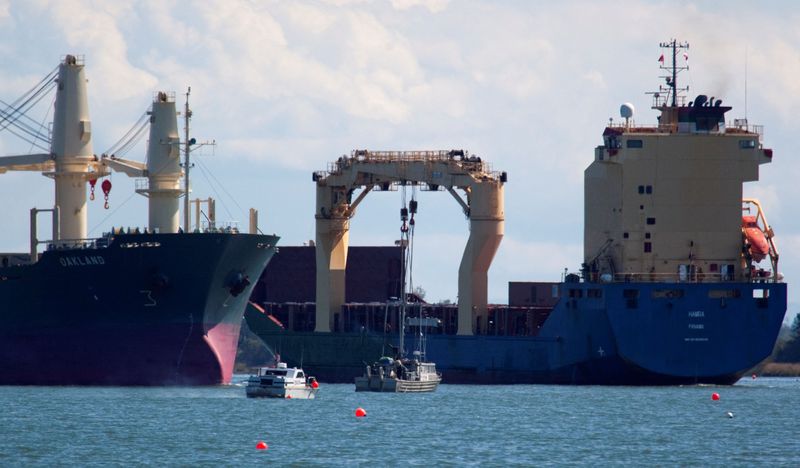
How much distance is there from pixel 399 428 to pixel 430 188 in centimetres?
2689

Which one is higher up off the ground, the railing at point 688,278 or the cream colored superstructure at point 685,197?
the cream colored superstructure at point 685,197

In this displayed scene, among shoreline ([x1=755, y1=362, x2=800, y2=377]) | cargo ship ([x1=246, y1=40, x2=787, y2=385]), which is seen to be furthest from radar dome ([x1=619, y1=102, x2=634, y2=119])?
shoreline ([x1=755, y1=362, x2=800, y2=377])

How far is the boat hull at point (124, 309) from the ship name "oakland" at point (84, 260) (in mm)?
37

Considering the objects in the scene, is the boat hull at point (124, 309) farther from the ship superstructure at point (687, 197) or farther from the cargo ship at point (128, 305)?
the ship superstructure at point (687, 197)

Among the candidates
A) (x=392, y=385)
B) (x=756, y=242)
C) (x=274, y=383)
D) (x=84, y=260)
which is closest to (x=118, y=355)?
(x=84, y=260)

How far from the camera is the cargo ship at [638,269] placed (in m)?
79.6

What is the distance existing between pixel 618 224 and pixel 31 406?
26136mm

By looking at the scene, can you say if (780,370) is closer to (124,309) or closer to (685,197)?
(685,197)

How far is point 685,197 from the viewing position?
81688 mm

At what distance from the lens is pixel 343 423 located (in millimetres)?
64500

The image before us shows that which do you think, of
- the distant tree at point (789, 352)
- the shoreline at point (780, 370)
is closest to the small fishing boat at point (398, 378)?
the shoreline at point (780, 370)

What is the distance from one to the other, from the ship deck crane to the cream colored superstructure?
662 cm

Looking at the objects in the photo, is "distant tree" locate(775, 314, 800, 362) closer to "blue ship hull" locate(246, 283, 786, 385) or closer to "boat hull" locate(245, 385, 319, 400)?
"blue ship hull" locate(246, 283, 786, 385)

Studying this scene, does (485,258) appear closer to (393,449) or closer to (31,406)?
(31,406)
